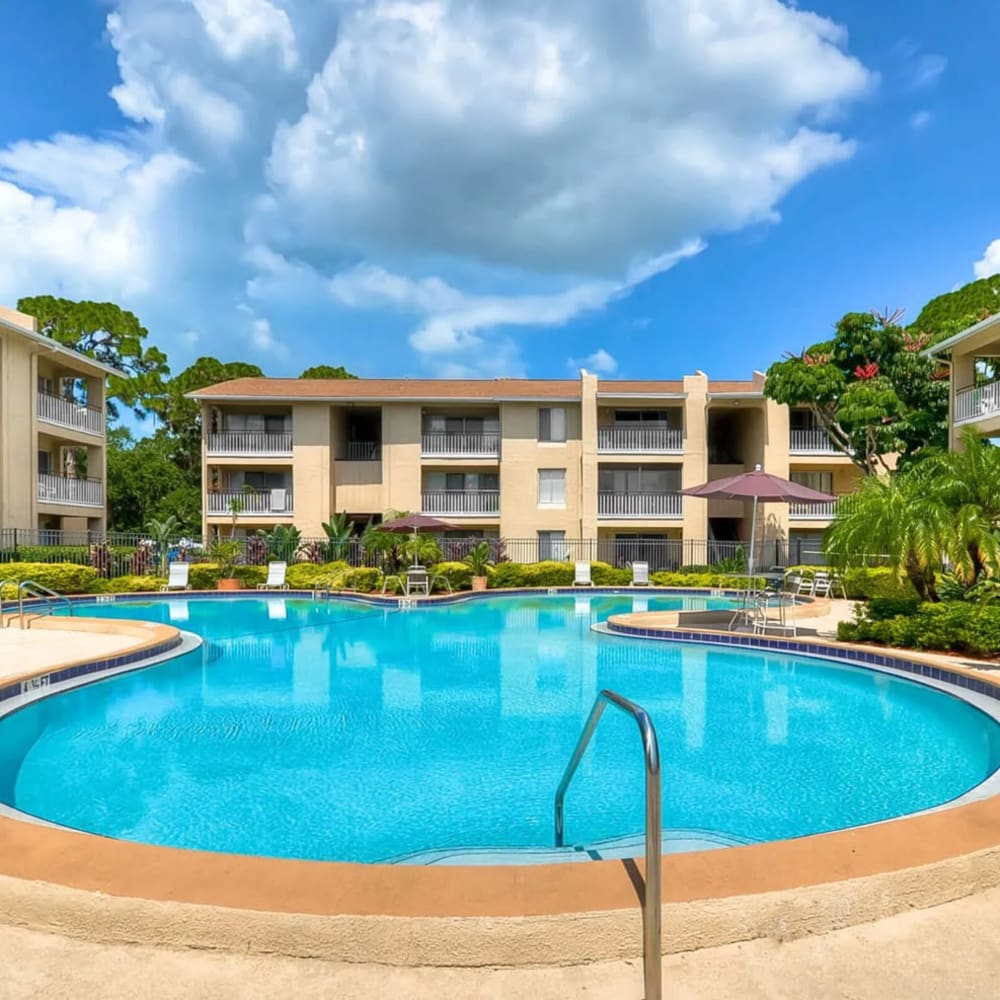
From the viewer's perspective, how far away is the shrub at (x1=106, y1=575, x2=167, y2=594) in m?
22.1

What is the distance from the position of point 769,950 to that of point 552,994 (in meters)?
0.94

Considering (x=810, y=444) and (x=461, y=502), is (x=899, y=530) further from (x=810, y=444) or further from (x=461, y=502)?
(x=461, y=502)

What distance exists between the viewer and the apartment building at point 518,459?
95.0 ft

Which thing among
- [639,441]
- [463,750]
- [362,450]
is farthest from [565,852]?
[362,450]

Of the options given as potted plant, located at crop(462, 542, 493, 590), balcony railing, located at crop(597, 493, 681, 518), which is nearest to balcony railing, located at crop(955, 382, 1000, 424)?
balcony railing, located at crop(597, 493, 681, 518)

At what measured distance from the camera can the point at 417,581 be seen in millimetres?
21641

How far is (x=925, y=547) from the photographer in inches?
446

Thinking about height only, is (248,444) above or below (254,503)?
above

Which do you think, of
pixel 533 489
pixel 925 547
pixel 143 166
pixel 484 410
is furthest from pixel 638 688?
pixel 484 410

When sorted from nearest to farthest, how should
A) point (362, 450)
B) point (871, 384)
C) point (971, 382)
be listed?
point (971, 382) → point (871, 384) → point (362, 450)

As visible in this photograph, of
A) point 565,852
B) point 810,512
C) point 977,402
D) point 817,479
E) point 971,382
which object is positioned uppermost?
point 971,382

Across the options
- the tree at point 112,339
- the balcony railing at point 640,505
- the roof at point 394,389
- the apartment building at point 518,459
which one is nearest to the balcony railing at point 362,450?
the apartment building at point 518,459

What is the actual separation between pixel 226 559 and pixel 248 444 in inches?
280

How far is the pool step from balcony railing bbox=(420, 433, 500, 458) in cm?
2547
